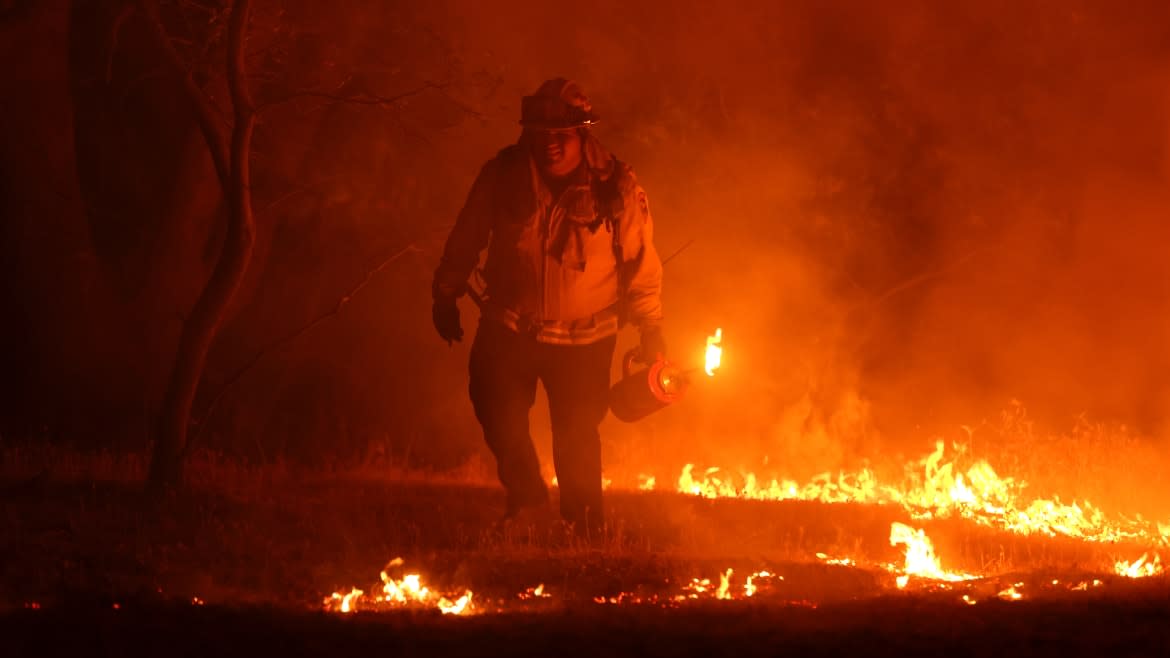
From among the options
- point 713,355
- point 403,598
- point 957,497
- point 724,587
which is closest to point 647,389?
point 713,355

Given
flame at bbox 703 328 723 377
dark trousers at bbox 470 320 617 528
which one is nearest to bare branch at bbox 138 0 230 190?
dark trousers at bbox 470 320 617 528

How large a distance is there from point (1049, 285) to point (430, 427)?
290 inches

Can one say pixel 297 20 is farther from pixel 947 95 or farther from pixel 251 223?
pixel 947 95

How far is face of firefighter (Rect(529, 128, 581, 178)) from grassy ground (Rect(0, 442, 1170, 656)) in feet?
6.16

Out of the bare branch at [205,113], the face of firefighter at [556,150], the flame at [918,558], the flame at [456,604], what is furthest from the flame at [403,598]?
the bare branch at [205,113]

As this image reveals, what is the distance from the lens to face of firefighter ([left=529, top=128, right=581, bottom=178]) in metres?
7.27

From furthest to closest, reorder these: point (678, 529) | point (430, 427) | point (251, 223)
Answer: point (430, 427)
point (251, 223)
point (678, 529)

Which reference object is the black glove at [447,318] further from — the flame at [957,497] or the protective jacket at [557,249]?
the flame at [957,497]

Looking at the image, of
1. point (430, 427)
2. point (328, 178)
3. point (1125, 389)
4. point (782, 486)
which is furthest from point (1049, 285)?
point (328, 178)

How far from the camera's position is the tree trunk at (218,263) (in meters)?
8.58

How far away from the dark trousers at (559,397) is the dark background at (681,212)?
374 cm

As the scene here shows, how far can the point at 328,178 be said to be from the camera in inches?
474

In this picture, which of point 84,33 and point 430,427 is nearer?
point 84,33

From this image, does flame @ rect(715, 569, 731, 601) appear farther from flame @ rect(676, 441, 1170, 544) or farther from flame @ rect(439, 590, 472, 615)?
flame @ rect(676, 441, 1170, 544)
